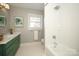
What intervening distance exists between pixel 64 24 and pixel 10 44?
91 cm

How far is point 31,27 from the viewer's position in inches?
69.3

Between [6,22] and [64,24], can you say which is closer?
[6,22]

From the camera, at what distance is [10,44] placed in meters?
1.74

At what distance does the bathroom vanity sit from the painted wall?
0.46m

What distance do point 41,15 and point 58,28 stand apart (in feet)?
1.14

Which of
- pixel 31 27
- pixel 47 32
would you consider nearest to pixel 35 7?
pixel 31 27

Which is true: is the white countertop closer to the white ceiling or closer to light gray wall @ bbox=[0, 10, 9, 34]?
light gray wall @ bbox=[0, 10, 9, 34]

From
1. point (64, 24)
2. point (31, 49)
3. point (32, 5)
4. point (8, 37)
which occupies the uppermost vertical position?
point (32, 5)

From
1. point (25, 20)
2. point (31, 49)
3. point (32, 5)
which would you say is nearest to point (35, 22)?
point (25, 20)

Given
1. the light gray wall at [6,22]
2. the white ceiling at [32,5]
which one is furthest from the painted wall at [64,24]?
the light gray wall at [6,22]

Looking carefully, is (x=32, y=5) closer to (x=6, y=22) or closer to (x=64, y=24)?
(x=6, y=22)

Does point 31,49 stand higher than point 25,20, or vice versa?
point 25,20

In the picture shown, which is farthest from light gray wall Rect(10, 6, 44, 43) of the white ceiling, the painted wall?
the painted wall

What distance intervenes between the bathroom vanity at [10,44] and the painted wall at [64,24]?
465 millimetres
